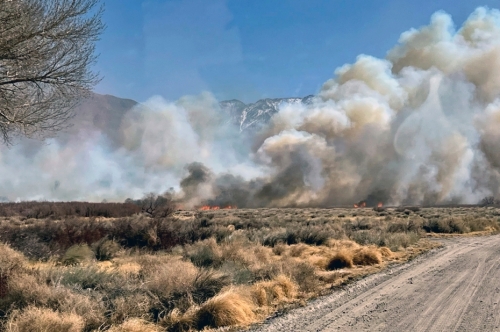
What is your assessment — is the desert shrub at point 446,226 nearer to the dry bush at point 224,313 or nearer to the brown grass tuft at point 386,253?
the brown grass tuft at point 386,253

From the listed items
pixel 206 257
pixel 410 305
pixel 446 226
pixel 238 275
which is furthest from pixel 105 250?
pixel 446 226

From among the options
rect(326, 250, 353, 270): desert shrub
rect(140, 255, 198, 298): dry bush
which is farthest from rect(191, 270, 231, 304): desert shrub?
rect(326, 250, 353, 270): desert shrub

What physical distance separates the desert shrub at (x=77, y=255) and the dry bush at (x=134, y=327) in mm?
8639

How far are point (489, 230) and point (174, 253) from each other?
94.3ft

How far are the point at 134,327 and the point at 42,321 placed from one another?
1449 millimetres

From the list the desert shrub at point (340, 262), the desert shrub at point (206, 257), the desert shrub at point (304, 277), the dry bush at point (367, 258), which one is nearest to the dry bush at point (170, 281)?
the desert shrub at point (304, 277)

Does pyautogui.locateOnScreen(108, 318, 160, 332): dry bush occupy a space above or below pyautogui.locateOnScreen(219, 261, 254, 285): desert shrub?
below

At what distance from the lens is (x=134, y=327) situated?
23.1 ft

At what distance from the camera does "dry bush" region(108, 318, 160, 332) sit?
696 centimetres

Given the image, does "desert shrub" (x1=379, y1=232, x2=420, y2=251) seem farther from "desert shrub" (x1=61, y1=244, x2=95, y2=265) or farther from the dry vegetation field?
"desert shrub" (x1=61, y1=244, x2=95, y2=265)

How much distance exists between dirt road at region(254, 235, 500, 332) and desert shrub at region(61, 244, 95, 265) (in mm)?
9645

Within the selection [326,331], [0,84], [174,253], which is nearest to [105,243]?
[174,253]

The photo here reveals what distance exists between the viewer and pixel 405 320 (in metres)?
7.89

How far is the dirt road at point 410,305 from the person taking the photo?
7590mm
